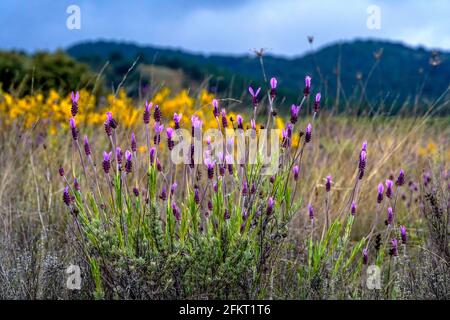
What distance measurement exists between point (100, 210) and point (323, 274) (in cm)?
97

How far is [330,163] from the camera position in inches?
208

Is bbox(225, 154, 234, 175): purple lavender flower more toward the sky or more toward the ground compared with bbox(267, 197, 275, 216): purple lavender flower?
more toward the sky

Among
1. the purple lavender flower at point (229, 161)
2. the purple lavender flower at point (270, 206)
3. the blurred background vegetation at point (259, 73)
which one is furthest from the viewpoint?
the blurred background vegetation at point (259, 73)

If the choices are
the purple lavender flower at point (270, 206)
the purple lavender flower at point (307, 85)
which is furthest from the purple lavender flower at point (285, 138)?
the purple lavender flower at point (270, 206)

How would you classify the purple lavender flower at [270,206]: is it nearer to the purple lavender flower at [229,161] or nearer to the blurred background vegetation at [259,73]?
the purple lavender flower at [229,161]

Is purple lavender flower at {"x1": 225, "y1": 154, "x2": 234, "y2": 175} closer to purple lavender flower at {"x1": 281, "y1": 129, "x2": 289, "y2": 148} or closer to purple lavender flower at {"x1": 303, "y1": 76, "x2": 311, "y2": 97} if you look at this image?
purple lavender flower at {"x1": 281, "y1": 129, "x2": 289, "y2": 148}

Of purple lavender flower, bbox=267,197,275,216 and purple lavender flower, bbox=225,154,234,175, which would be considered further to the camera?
purple lavender flower, bbox=225,154,234,175

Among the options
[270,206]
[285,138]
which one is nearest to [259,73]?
[285,138]

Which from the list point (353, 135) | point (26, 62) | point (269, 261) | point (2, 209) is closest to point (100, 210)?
point (269, 261)

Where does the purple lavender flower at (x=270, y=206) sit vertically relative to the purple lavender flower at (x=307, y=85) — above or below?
below

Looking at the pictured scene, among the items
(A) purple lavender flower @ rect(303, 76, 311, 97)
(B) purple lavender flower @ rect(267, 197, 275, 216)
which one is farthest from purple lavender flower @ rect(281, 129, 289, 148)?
(B) purple lavender flower @ rect(267, 197, 275, 216)

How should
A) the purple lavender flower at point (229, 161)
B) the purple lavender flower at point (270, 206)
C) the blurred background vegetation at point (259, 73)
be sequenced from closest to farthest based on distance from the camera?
the purple lavender flower at point (270, 206)
the purple lavender flower at point (229, 161)
the blurred background vegetation at point (259, 73)

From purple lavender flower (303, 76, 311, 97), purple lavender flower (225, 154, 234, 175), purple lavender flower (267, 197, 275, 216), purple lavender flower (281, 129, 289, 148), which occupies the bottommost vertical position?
purple lavender flower (267, 197, 275, 216)
